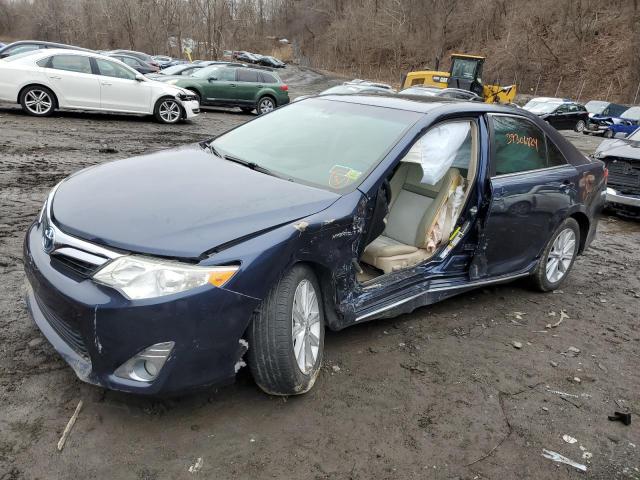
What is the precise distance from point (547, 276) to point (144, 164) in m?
3.56

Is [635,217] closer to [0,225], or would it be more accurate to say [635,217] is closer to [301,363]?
[301,363]

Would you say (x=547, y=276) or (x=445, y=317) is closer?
(x=445, y=317)

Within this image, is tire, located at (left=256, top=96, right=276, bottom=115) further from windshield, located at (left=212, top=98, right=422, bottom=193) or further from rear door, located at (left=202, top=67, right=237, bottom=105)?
windshield, located at (left=212, top=98, right=422, bottom=193)

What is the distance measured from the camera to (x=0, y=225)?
491 cm

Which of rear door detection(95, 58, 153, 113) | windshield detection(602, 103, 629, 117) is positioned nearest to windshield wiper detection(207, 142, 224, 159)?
rear door detection(95, 58, 153, 113)

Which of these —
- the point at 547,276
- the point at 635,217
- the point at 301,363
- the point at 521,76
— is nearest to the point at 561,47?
the point at 521,76

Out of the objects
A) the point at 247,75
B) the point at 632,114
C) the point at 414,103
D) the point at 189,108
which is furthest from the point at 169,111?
the point at 632,114

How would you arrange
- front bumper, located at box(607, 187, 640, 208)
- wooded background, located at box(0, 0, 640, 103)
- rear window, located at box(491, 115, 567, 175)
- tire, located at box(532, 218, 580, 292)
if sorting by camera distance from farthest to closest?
Result: wooded background, located at box(0, 0, 640, 103)
front bumper, located at box(607, 187, 640, 208)
tire, located at box(532, 218, 580, 292)
rear window, located at box(491, 115, 567, 175)

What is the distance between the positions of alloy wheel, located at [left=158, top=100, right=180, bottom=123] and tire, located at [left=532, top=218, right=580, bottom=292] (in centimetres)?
1053

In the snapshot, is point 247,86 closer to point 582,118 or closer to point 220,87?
point 220,87

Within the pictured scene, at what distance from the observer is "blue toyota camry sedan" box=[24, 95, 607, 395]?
2.29 metres

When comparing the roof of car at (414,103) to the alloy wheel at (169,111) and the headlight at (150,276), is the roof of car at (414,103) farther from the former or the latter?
the alloy wheel at (169,111)

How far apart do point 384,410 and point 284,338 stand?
0.73m

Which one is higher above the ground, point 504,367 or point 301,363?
point 301,363
